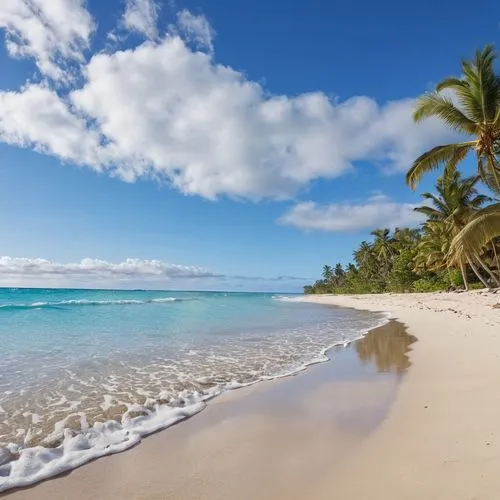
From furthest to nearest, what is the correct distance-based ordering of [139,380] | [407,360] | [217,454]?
[407,360]
[139,380]
[217,454]

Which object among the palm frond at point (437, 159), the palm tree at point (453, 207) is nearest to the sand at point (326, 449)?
the palm frond at point (437, 159)

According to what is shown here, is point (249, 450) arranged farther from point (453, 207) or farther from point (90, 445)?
point (453, 207)

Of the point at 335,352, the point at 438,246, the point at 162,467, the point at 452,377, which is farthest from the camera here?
the point at 438,246

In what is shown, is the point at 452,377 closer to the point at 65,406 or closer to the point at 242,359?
the point at 242,359

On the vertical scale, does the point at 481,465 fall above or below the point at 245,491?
above

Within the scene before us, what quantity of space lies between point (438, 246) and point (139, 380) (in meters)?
37.6

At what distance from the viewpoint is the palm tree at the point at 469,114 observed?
12.9 meters

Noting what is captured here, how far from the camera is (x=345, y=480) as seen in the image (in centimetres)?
339

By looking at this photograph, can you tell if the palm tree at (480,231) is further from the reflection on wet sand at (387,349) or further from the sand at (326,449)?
the sand at (326,449)

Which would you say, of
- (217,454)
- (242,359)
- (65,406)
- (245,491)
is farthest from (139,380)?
(245,491)

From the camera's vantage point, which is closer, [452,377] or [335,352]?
[452,377]

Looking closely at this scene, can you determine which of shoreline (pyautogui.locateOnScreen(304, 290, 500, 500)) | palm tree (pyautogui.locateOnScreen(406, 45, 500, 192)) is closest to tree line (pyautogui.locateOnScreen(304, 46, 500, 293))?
palm tree (pyautogui.locateOnScreen(406, 45, 500, 192))

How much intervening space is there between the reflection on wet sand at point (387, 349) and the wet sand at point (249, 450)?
1.51 m

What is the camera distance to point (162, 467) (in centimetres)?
388
